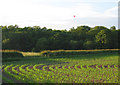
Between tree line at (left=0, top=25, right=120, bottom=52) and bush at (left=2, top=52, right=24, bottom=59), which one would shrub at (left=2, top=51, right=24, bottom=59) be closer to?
bush at (left=2, top=52, right=24, bottom=59)

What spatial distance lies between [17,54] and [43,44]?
1593 centimetres

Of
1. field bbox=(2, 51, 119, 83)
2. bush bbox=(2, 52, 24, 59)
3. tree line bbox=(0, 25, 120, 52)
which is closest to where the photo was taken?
field bbox=(2, 51, 119, 83)

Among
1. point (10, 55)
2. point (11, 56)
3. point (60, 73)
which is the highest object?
point (10, 55)

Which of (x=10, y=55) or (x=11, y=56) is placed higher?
Answer: (x=10, y=55)

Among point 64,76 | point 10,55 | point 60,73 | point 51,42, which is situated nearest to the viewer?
point 64,76

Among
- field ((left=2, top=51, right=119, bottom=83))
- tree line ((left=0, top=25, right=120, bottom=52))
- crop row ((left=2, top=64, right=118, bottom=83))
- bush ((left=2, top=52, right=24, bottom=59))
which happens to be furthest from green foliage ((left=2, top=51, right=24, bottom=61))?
tree line ((left=0, top=25, right=120, bottom=52))

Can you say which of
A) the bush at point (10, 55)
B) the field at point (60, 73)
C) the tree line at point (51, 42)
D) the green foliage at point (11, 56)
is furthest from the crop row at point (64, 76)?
the tree line at point (51, 42)

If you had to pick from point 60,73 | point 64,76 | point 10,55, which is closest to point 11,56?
point 10,55

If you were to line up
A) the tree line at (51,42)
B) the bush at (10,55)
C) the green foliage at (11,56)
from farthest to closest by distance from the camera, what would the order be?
the tree line at (51,42)
the bush at (10,55)
the green foliage at (11,56)

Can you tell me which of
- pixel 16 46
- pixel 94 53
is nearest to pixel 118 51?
pixel 94 53

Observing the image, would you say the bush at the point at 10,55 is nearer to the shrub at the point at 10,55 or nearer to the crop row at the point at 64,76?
the shrub at the point at 10,55

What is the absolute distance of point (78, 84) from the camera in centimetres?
1045

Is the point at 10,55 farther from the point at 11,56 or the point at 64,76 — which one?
the point at 64,76

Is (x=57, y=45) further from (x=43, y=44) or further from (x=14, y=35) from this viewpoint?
(x=14, y=35)
